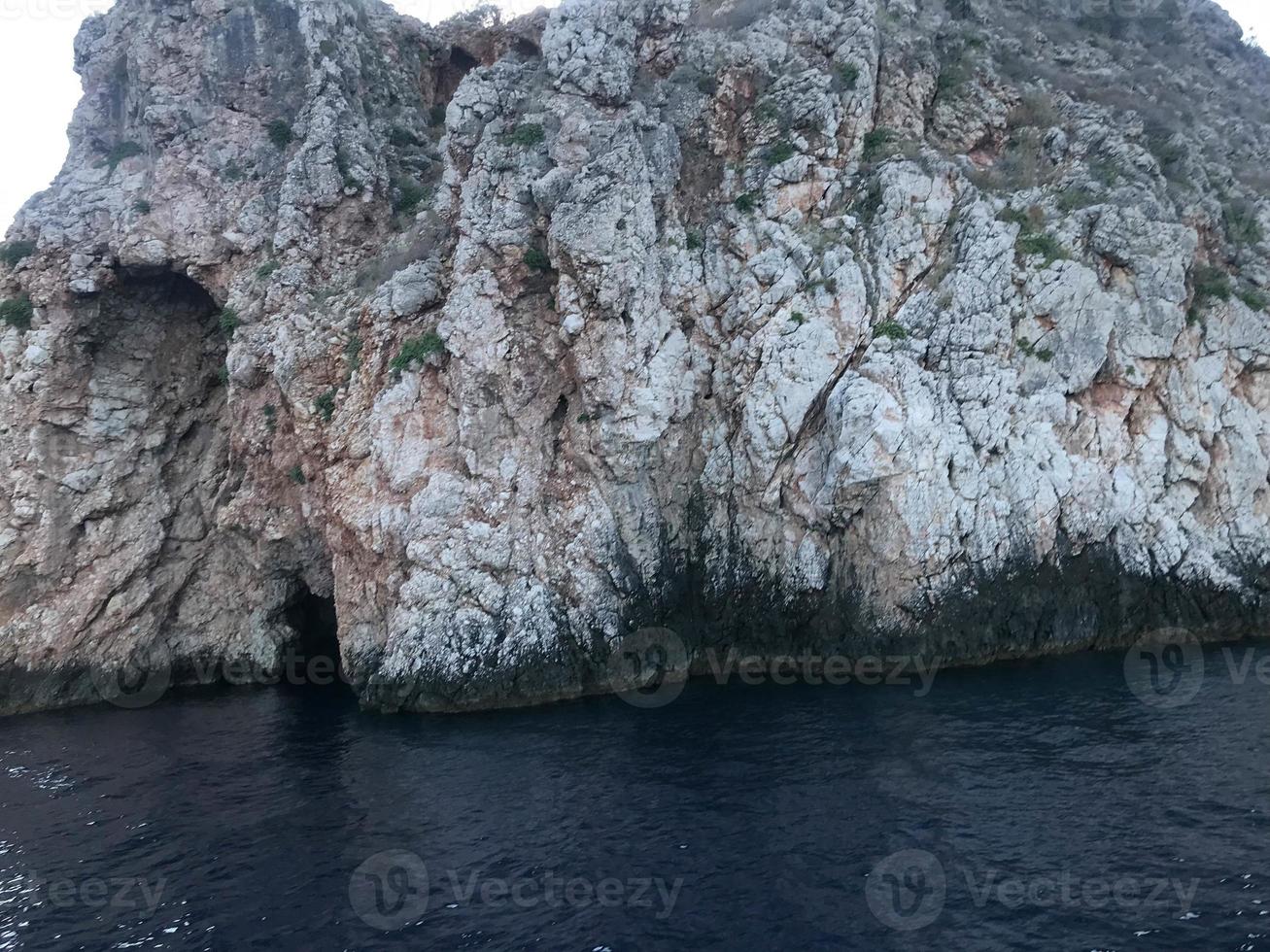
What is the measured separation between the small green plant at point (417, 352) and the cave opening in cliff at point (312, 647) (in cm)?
1001

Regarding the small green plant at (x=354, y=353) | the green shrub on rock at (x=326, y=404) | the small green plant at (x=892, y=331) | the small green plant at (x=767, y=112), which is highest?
the small green plant at (x=767, y=112)

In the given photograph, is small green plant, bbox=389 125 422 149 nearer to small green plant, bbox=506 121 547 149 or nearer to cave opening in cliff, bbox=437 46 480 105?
cave opening in cliff, bbox=437 46 480 105

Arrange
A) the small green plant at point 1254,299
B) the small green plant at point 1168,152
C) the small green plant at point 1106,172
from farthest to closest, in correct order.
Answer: the small green plant at point 1168,152 → the small green plant at point 1106,172 → the small green plant at point 1254,299

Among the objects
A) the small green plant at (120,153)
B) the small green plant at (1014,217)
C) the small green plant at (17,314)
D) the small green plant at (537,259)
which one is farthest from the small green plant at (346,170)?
the small green plant at (1014,217)

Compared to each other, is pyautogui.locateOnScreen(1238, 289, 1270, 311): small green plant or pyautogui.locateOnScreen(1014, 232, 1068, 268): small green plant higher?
pyautogui.locateOnScreen(1014, 232, 1068, 268): small green plant

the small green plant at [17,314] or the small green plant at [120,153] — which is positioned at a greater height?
the small green plant at [120,153]

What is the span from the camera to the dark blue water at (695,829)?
12.0 metres

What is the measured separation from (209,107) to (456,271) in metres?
14.2

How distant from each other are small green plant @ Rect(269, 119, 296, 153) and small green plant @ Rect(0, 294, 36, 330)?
10933 millimetres

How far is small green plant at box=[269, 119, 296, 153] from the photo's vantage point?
105ft

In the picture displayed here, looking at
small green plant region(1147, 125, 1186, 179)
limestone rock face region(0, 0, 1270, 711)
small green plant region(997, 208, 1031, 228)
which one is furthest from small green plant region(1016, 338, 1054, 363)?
small green plant region(1147, 125, 1186, 179)

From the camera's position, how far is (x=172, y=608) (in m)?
31.0

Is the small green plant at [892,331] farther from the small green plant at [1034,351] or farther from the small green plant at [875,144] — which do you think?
the small green plant at [875,144]

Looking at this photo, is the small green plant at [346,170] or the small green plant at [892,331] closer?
the small green plant at [892,331]
